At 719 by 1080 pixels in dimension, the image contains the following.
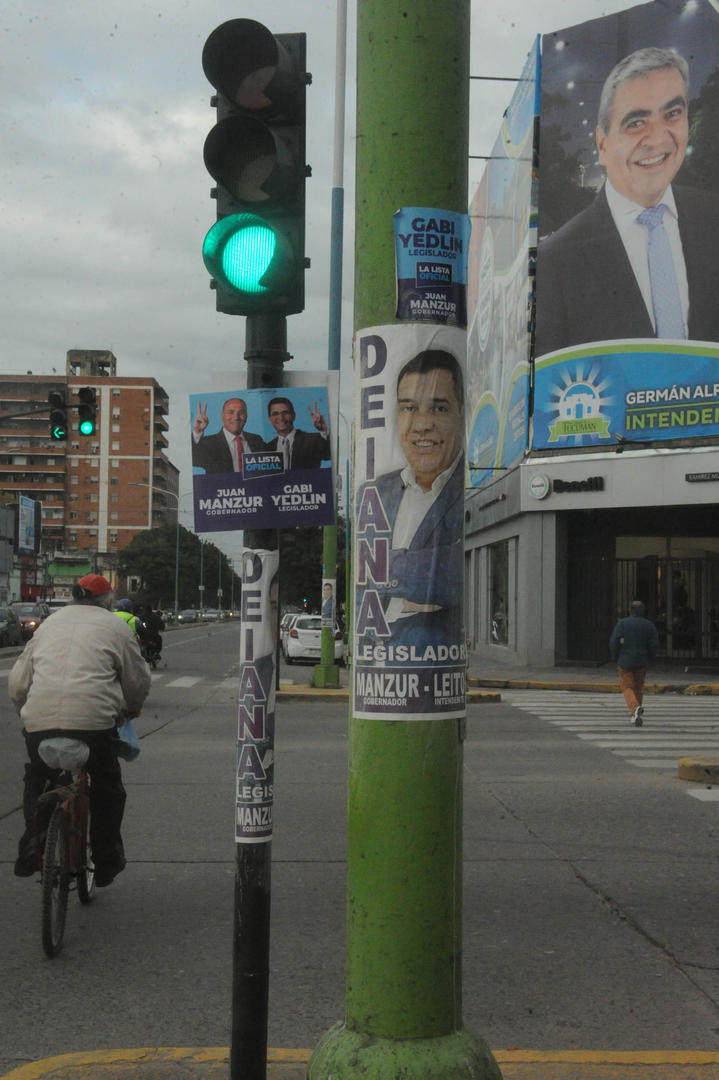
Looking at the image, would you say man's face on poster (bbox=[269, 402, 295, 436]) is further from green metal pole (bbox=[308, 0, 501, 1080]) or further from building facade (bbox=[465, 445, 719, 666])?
building facade (bbox=[465, 445, 719, 666])

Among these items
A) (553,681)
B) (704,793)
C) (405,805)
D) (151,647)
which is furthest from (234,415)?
(151,647)

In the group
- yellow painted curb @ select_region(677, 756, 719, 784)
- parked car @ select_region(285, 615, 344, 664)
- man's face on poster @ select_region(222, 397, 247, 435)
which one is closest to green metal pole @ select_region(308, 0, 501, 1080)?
man's face on poster @ select_region(222, 397, 247, 435)

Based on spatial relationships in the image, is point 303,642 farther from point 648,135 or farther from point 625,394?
point 648,135

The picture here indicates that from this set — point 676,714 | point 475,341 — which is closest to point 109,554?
point 475,341

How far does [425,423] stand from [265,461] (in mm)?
849

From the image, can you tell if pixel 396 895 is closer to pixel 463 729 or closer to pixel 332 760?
pixel 463 729

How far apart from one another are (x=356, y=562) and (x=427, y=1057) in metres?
1.30

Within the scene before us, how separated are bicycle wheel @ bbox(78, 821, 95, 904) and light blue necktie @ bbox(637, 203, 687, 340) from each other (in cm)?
2326

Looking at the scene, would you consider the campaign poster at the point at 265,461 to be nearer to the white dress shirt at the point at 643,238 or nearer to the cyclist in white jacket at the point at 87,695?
the cyclist in white jacket at the point at 87,695

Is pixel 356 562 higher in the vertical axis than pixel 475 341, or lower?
lower

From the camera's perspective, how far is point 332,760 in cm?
1243

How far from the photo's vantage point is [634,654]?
16016 millimetres

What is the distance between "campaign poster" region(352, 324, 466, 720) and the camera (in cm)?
316

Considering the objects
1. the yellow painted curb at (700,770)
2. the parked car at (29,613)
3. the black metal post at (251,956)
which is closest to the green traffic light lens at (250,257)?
the black metal post at (251,956)
